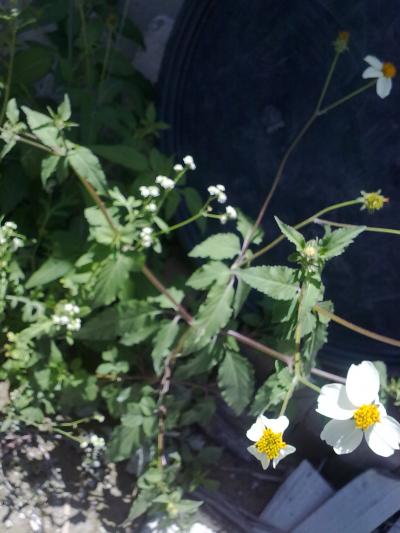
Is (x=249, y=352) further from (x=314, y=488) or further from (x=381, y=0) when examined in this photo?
(x=381, y=0)

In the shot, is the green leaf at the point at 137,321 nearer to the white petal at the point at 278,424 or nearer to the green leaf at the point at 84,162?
the green leaf at the point at 84,162

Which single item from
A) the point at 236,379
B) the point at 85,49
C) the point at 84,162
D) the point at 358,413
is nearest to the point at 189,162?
the point at 84,162

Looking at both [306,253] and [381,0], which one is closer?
[306,253]

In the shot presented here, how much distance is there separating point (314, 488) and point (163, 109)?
4.11 feet

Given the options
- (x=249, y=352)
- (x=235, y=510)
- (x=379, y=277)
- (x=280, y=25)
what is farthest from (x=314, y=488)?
(x=280, y=25)

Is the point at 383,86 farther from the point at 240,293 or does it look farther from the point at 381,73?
the point at 240,293

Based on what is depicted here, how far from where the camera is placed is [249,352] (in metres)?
2.38

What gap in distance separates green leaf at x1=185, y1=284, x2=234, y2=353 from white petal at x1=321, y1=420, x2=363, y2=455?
39cm

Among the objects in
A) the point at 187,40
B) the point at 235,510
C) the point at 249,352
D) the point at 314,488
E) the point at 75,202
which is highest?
the point at 187,40

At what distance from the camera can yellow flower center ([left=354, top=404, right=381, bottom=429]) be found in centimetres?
140

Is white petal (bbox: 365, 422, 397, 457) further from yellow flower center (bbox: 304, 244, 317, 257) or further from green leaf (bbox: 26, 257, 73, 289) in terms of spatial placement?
green leaf (bbox: 26, 257, 73, 289)

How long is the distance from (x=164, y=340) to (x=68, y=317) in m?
0.25

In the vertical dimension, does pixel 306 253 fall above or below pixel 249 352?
above

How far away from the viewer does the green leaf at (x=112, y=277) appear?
1801 millimetres
